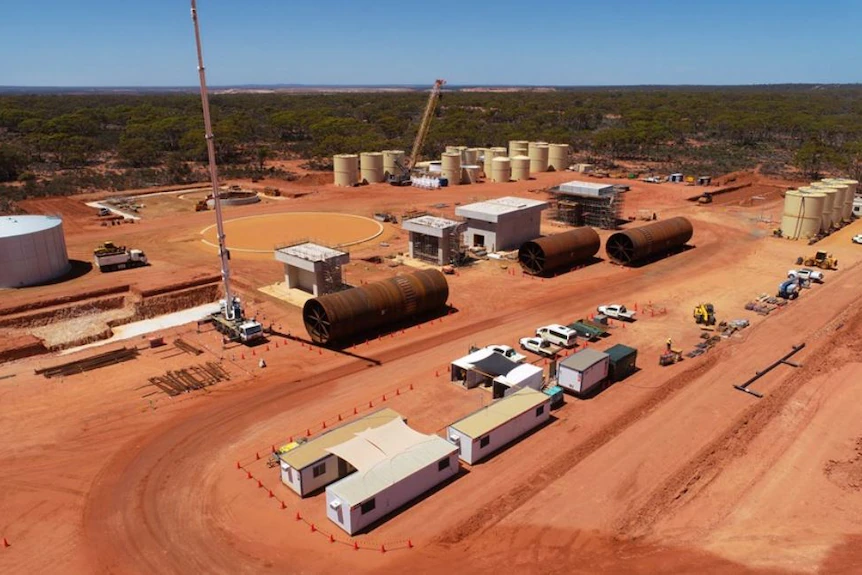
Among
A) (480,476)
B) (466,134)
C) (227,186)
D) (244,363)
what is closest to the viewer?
(480,476)

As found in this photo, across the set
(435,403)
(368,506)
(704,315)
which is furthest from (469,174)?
(368,506)

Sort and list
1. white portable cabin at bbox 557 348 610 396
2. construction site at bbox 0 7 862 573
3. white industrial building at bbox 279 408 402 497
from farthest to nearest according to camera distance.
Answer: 1. white portable cabin at bbox 557 348 610 396
2. white industrial building at bbox 279 408 402 497
3. construction site at bbox 0 7 862 573

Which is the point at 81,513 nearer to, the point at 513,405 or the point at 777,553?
the point at 513,405

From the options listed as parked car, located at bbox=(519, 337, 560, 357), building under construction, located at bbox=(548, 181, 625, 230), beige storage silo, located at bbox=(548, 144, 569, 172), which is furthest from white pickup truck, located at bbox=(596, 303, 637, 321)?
beige storage silo, located at bbox=(548, 144, 569, 172)

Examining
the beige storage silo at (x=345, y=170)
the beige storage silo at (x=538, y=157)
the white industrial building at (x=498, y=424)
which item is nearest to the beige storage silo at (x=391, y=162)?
the beige storage silo at (x=345, y=170)

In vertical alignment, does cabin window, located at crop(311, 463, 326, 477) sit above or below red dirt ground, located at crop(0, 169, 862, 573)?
above

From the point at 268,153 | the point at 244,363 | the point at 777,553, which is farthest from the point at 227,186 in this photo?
the point at 777,553

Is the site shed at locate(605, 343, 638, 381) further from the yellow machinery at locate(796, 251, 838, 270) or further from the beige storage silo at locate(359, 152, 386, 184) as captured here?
the beige storage silo at locate(359, 152, 386, 184)
